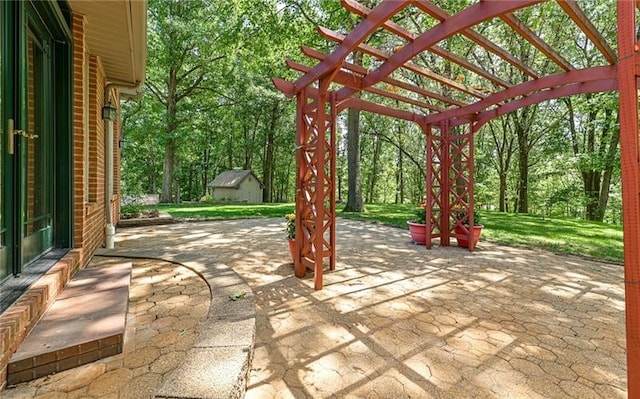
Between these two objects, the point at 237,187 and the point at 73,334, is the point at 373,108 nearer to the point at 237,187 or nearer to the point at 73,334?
the point at 73,334

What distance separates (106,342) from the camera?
6.47 ft

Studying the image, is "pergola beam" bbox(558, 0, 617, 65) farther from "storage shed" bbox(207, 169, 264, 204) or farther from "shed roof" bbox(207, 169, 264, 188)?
"shed roof" bbox(207, 169, 264, 188)

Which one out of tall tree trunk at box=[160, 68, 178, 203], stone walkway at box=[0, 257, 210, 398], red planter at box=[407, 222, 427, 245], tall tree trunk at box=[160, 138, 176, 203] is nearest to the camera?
stone walkway at box=[0, 257, 210, 398]

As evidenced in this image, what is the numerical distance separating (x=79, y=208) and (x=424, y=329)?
3.87 meters

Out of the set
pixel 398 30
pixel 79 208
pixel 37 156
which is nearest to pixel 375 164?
pixel 398 30

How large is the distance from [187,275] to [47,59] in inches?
105

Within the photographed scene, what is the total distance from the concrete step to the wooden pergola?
6.46ft

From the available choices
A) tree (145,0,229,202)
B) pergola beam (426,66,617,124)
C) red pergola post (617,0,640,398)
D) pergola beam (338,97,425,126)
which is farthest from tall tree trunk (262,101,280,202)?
red pergola post (617,0,640,398)

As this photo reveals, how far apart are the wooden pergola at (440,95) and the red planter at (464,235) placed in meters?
0.14

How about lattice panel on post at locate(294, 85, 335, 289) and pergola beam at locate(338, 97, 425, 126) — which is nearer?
lattice panel on post at locate(294, 85, 335, 289)

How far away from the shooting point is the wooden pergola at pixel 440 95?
53.2 inches

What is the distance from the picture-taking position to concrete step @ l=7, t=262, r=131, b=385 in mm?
1739

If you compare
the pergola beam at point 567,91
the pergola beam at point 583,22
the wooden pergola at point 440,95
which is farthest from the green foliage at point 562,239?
the pergola beam at point 583,22

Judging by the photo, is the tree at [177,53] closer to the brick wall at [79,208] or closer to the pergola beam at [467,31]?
the brick wall at [79,208]
